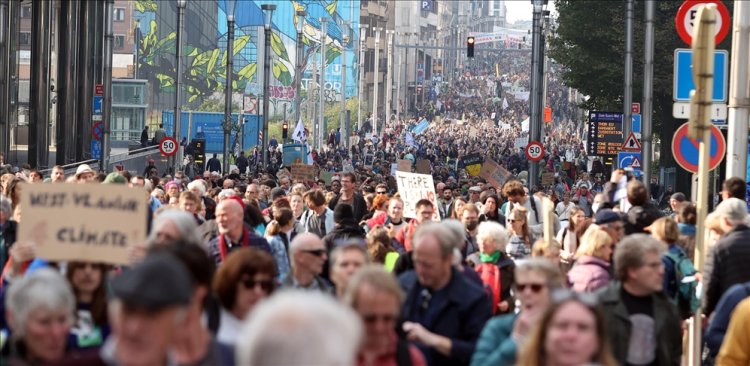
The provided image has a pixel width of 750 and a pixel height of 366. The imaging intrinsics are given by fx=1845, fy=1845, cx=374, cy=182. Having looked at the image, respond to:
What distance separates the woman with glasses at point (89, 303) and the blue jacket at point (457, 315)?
1328 mm

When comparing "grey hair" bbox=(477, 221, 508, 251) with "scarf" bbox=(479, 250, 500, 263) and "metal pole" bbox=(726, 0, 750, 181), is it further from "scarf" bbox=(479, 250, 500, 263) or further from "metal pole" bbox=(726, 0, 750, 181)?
"metal pole" bbox=(726, 0, 750, 181)

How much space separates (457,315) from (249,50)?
14015 centimetres

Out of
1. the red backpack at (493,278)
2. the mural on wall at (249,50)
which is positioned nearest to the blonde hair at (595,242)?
the red backpack at (493,278)

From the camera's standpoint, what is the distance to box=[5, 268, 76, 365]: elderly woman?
20.2 ft

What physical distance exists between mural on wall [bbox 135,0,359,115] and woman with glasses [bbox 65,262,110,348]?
123 m

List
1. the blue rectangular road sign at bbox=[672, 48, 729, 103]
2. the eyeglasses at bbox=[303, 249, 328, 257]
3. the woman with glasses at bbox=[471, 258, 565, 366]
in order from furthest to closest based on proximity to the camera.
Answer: the blue rectangular road sign at bbox=[672, 48, 729, 103] < the eyeglasses at bbox=[303, 249, 328, 257] < the woman with glasses at bbox=[471, 258, 565, 366]

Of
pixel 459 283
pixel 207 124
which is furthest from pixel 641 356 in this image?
pixel 207 124

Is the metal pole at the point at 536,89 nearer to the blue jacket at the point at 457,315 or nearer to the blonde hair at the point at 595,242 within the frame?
the blonde hair at the point at 595,242

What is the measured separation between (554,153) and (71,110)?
22.7m

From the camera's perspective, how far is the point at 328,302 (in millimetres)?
4336

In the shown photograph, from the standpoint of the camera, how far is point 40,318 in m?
6.22

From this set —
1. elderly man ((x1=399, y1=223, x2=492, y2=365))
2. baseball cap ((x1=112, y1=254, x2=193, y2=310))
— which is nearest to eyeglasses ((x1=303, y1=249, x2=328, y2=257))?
elderly man ((x1=399, y1=223, x2=492, y2=365))

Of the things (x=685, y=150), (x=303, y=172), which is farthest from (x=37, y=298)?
(x=303, y=172)

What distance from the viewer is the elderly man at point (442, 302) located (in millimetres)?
8141
